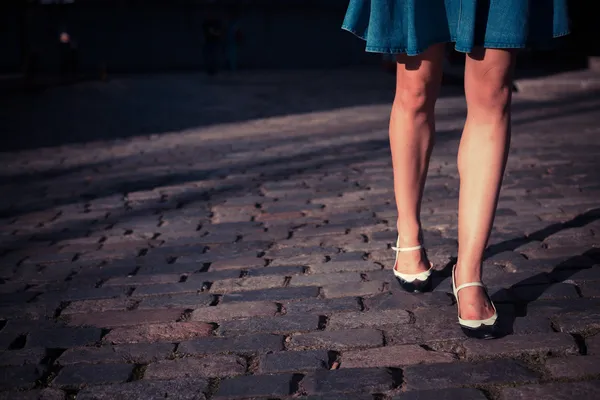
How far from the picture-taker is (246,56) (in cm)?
2698

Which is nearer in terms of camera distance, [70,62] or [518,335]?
[518,335]

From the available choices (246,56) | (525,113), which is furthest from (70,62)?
(525,113)

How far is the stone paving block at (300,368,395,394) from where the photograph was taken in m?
2.00

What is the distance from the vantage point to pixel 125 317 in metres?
2.69

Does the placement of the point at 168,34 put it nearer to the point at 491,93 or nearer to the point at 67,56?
the point at 67,56

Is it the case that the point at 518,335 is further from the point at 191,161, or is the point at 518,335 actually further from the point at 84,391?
the point at 191,161

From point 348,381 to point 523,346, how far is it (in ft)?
1.80

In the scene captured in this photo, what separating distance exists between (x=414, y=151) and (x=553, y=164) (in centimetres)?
303

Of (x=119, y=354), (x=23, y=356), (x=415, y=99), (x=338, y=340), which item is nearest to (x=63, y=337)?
(x=23, y=356)

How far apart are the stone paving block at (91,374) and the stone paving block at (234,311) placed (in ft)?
1.44

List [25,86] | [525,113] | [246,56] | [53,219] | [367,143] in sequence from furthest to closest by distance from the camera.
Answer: [246,56] < [25,86] < [525,113] < [367,143] < [53,219]

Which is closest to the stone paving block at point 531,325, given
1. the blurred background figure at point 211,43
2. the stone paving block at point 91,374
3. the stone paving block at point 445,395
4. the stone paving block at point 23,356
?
the stone paving block at point 445,395

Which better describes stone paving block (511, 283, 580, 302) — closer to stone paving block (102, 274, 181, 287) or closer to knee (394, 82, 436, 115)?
knee (394, 82, 436, 115)

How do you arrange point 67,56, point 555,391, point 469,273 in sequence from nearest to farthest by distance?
1. point 555,391
2. point 469,273
3. point 67,56
